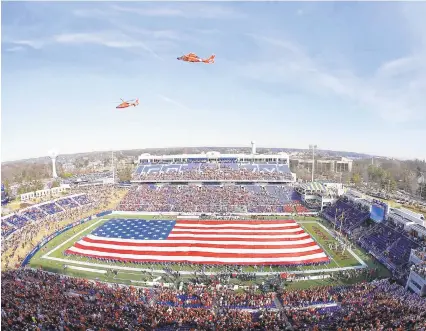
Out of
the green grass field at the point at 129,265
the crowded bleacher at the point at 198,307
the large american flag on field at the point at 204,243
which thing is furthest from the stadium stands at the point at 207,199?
the crowded bleacher at the point at 198,307

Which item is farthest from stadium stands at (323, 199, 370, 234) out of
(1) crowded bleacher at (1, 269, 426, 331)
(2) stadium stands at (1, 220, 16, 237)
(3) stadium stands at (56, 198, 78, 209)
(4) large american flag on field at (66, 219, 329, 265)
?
(3) stadium stands at (56, 198, 78, 209)

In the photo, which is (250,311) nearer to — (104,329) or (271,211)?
(104,329)

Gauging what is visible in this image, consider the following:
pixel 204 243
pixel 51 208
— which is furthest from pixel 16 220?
pixel 204 243

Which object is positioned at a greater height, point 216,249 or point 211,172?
point 211,172

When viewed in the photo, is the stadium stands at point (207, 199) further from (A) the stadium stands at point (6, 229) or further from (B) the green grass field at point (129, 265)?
(A) the stadium stands at point (6, 229)

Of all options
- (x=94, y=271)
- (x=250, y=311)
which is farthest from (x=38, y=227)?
(x=250, y=311)

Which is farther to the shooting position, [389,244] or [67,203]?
[67,203]

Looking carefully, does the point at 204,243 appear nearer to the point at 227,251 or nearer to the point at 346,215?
the point at 227,251
